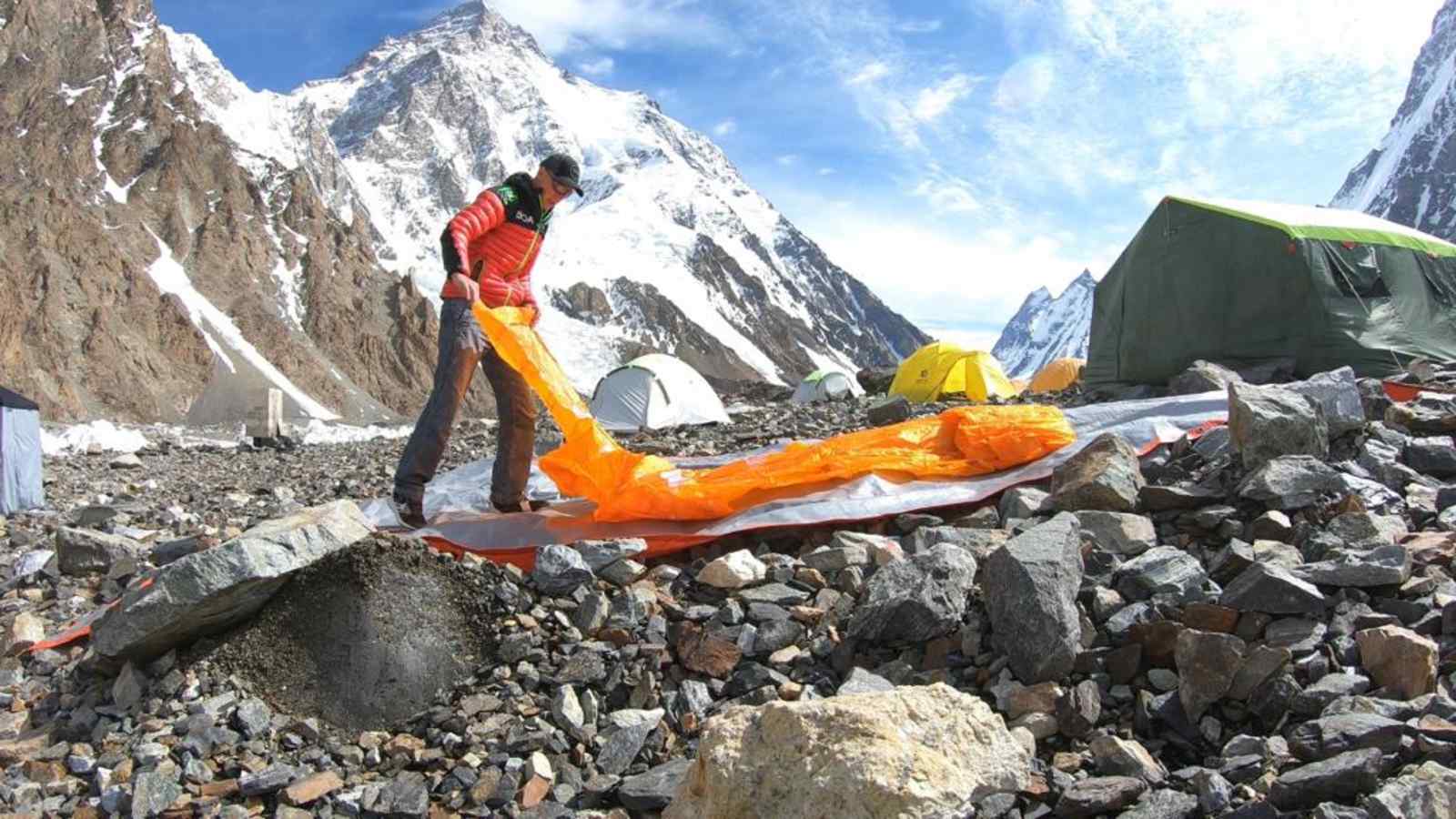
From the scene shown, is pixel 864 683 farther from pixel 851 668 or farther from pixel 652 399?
pixel 652 399

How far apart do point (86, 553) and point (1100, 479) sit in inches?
236

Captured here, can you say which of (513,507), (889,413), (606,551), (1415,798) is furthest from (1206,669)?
(889,413)

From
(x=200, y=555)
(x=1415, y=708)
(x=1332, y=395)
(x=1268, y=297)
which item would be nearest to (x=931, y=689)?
(x=1415, y=708)

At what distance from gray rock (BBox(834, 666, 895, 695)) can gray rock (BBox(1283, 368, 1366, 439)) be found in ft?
11.3

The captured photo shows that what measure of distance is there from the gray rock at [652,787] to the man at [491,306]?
9.49 ft

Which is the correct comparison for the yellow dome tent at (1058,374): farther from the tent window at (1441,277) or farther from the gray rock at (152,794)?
the gray rock at (152,794)

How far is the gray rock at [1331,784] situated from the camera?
101 inches

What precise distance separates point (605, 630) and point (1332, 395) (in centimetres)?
440

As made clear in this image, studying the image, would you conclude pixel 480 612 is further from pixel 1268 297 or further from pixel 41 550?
→ pixel 1268 297

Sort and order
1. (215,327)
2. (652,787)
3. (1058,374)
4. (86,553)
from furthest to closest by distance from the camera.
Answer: (215,327) → (1058,374) → (86,553) → (652,787)

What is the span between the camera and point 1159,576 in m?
3.97

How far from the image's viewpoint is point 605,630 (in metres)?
4.29

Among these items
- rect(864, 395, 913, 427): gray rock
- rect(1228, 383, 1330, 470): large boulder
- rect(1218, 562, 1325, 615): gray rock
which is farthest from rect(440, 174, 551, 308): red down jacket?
rect(864, 395, 913, 427): gray rock

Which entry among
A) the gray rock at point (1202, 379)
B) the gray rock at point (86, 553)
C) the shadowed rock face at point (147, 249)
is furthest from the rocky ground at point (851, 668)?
the shadowed rock face at point (147, 249)
